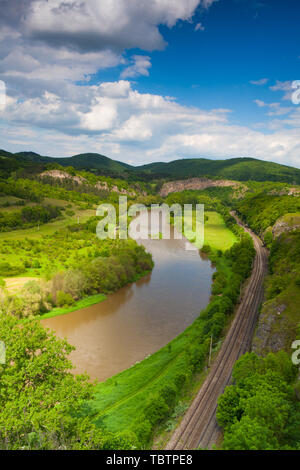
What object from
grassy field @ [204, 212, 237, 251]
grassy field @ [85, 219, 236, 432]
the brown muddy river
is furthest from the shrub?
grassy field @ [204, 212, 237, 251]

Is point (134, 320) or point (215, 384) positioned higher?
point (134, 320)

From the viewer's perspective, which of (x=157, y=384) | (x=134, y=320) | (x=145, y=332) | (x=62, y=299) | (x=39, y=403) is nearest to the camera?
(x=39, y=403)

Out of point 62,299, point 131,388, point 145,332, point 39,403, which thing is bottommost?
point 131,388

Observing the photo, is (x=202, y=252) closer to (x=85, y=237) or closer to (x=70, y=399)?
(x=85, y=237)

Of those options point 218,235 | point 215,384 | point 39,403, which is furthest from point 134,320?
point 218,235

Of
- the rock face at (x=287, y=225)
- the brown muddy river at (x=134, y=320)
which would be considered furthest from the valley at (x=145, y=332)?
the rock face at (x=287, y=225)

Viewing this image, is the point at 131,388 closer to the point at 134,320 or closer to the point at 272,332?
the point at 134,320
